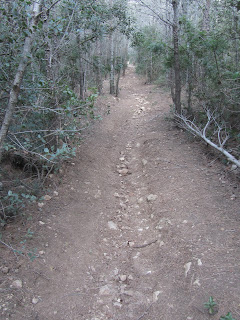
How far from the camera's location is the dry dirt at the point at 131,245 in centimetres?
309

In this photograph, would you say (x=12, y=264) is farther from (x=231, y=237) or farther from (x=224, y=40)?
(x=224, y=40)

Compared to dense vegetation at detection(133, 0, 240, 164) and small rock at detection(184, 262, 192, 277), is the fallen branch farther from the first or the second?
small rock at detection(184, 262, 192, 277)

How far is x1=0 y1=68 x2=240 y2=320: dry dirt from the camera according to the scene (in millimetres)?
3088

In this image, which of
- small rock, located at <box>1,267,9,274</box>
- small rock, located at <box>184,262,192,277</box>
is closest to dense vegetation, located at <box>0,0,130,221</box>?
small rock, located at <box>1,267,9,274</box>

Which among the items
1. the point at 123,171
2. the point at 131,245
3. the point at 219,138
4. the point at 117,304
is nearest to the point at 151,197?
the point at 131,245

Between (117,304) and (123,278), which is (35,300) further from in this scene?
(123,278)

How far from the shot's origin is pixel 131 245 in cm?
428

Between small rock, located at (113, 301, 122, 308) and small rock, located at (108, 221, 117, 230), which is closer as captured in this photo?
small rock, located at (113, 301, 122, 308)

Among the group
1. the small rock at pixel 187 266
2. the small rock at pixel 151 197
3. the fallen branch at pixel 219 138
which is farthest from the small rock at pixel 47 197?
the fallen branch at pixel 219 138

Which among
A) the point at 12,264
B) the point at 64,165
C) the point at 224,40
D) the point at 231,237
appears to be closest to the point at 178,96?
the point at 224,40

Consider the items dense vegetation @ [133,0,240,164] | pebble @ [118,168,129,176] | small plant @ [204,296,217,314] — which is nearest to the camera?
small plant @ [204,296,217,314]

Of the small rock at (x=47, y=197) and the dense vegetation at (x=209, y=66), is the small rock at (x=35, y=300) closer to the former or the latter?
the small rock at (x=47, y=197)

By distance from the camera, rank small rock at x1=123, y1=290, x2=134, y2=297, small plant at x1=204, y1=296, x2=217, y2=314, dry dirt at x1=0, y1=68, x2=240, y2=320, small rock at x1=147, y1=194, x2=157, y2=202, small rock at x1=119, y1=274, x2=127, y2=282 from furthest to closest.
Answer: small rock at x1=147, y1=194, x2=157, y2=202 < small rock at x1=119, y1=274, x2=127, y2=282 < small rock at x1=123, y1=290, x2=134, y2=297 < dry dirt at x1=0, y1=68, x2=240, y2=320 < small plant at x1=204, y1=296, x2=217, y2=314

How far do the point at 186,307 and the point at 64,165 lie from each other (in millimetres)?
3969
